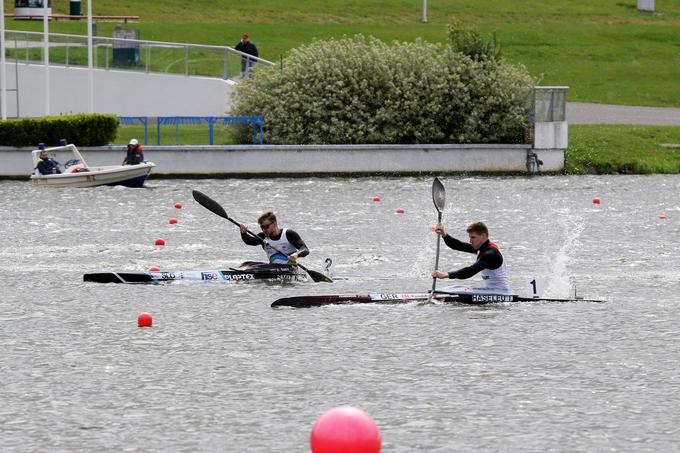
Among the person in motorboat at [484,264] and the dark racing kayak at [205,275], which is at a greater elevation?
the person in motorboat at [484,264]

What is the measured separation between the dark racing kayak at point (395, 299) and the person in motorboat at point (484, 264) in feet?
0.33

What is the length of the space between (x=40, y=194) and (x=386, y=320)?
63.7ft

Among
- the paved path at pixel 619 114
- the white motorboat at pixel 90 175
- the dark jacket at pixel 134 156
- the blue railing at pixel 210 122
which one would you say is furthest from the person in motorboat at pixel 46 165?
the paved path at pixel 619 114

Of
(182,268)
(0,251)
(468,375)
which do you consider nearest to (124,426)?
(468,375)

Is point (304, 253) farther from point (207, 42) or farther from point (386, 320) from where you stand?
point (207, 42)

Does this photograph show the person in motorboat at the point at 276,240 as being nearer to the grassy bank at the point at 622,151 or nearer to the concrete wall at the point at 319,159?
the concrete wall at the point at 319,159

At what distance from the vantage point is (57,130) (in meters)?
41.4

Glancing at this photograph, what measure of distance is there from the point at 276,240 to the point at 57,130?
66.0ft

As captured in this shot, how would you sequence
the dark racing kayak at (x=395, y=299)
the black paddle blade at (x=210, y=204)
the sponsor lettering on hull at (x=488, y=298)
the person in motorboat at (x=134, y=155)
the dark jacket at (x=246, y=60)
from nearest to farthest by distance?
the dark racing kayak at (x=395, y=299) → the sponsor lettering on hull at (x=488, y=298) → the black paddle blade at (x=210, y=204) → the person in motorboat at (x=134, y=155) → the dark jacket at (x=246, y=60)

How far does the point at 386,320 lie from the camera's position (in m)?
19.7

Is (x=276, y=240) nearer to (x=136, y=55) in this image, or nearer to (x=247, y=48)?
(x=136, y=55)

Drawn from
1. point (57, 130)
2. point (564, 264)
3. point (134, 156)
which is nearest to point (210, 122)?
point (57, 130)

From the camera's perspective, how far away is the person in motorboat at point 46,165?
125 ft

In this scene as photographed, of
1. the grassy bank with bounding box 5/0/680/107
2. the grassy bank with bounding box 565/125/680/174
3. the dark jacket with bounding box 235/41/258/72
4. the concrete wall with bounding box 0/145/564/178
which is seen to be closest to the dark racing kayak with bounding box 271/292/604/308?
the concrete wall with bounding box 0/145/564/178
